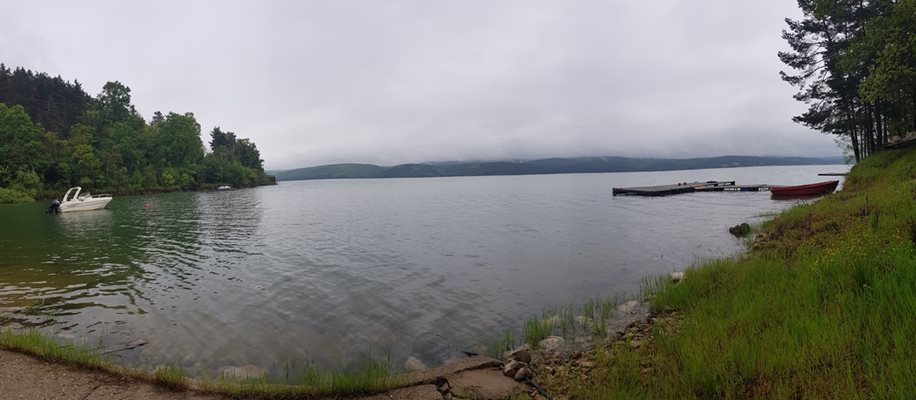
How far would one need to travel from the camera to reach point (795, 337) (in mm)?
5863

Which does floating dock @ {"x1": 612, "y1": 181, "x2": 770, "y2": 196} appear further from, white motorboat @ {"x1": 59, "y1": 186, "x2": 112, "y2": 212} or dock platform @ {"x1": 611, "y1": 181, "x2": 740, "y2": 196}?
white motorboat @ {"x1": 59, "y1": 186, "x2": 112, "y2": 212}

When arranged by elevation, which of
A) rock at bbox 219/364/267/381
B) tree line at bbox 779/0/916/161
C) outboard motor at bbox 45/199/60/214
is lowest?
rock at bbox 219/364/267/381

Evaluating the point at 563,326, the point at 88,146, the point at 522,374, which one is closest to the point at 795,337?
the point at 522,374

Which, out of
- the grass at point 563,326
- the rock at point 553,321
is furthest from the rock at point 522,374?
the rock at point 553,321

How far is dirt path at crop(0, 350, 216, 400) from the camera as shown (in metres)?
6.96

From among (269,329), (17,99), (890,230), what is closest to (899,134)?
(890,230)

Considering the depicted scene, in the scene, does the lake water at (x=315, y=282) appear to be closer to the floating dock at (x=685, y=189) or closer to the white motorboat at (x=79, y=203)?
the white motorboat at (x=79, y=203)

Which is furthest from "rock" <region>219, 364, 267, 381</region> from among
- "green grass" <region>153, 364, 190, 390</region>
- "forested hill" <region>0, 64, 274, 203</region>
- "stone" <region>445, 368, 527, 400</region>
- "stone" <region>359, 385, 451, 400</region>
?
"forested hill" <region>0, 64, 274, 203</region>

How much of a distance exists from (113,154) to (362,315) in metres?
133

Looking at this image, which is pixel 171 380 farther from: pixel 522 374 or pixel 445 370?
pixel 522 374

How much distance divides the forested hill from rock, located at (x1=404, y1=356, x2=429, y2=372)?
104 m

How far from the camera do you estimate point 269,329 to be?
12273mm

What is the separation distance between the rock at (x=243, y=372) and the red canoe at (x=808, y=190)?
2410 inches

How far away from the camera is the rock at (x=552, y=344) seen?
32.3 feet
